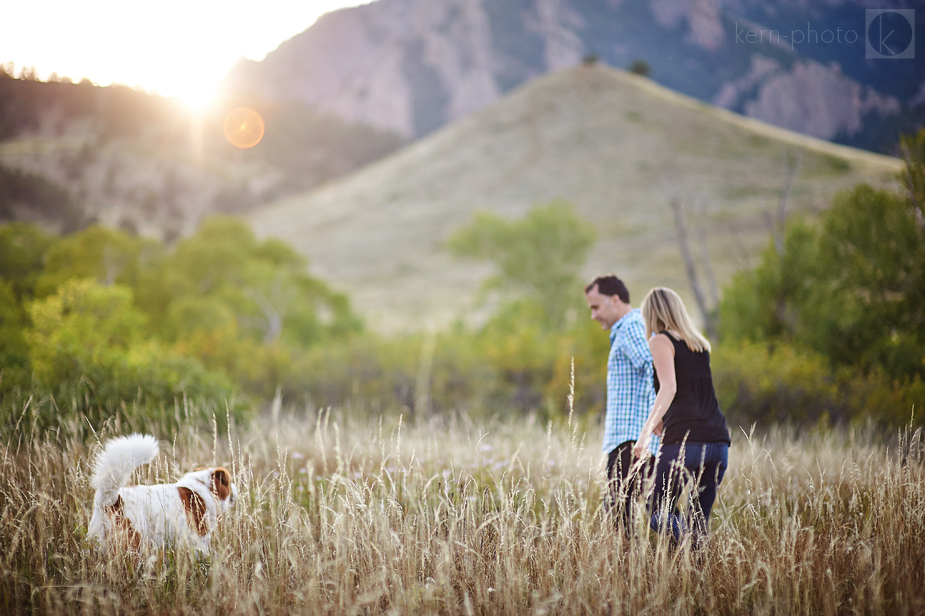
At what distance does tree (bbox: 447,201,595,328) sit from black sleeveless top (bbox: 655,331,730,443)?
58.4ft

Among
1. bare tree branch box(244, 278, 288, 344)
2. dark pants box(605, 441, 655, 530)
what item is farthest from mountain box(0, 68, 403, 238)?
dark pants box(605, 441, 655, 530)

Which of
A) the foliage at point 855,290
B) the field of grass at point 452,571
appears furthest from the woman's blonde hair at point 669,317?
the foliage at point 855,290

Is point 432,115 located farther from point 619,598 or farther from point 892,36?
point 619,598

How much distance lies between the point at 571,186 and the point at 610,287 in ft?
237

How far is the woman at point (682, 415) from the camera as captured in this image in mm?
3168

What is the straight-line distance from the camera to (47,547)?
3178 mm

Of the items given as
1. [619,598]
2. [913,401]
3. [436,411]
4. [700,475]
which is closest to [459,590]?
[619,598]

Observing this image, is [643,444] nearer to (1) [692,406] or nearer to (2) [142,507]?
(1) [692,406]

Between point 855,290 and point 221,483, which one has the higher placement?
point 855,290

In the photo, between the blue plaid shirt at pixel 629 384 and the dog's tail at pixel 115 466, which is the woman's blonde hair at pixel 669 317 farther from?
the dog's tail at pixel 115 466

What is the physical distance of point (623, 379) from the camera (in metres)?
3.60

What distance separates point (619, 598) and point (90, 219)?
64513 mm

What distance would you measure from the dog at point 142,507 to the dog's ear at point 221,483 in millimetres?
112

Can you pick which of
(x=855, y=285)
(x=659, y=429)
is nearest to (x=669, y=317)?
(x=659, y=429)
